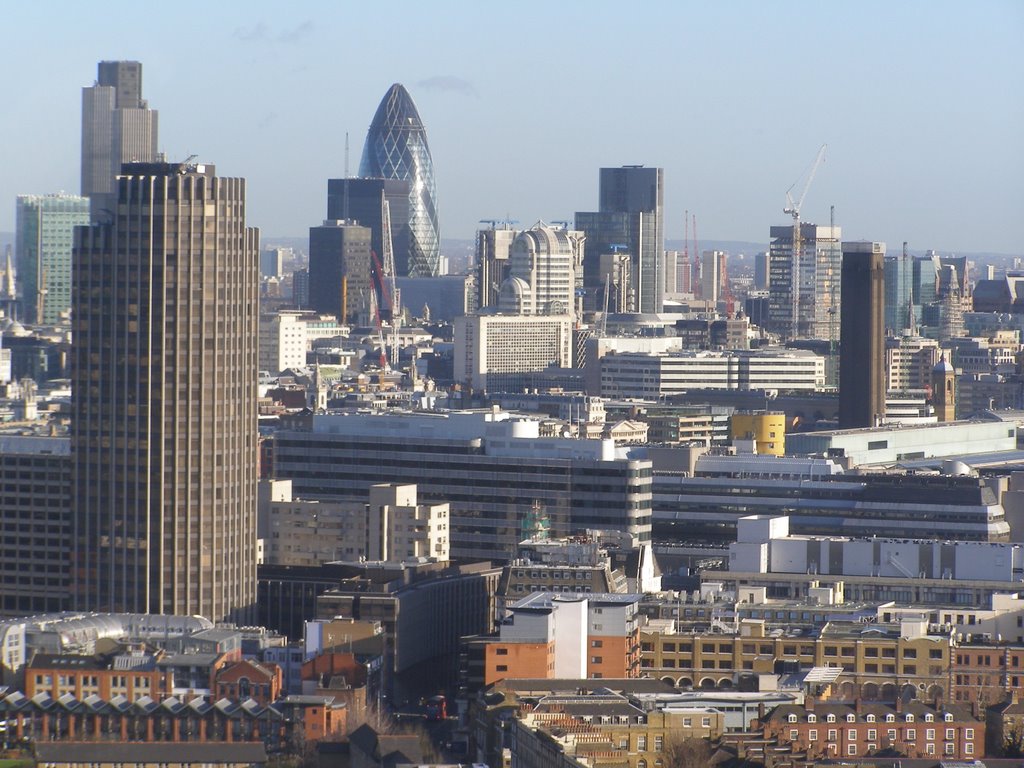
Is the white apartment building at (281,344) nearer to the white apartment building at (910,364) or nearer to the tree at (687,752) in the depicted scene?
the white apartment building at (910,364)

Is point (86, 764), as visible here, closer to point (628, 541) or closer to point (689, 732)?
point (689, 732)

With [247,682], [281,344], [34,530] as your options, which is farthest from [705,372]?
[247,682]

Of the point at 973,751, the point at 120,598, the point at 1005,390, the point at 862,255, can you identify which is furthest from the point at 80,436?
the point at 1005,390

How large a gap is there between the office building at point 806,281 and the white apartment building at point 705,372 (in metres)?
28.8

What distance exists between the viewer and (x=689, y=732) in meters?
50.9

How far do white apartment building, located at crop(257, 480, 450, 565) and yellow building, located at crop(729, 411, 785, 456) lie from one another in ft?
95.4

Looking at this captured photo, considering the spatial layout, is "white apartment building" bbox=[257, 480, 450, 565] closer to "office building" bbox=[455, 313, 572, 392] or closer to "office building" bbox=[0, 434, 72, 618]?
"office building" bbox=[0, 434, 72, 618]

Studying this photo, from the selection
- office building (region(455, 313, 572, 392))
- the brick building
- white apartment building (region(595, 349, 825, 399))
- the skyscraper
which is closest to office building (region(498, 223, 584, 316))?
office building (region(455, 313, 572, 392))

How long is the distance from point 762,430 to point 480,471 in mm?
29973

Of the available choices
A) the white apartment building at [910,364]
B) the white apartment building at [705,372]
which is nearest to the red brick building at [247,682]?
the white apartment building at [705,372]

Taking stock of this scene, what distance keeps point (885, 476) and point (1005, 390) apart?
76745 millimetres

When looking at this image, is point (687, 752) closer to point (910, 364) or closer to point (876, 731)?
point (876, 731)

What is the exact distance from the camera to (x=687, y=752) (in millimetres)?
49500

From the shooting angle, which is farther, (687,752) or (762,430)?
(762,430)
